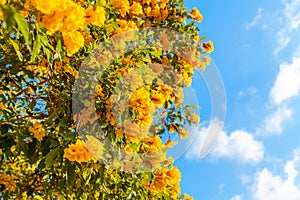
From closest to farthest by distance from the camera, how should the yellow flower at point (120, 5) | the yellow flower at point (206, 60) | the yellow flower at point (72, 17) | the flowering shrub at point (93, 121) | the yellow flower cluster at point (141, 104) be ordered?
the yellow flower at point (72, 17), the flowering shrub at point (93, 121), the yellow flower cluster at point (141, 104), the yellow flower at point (120, 5), the yellow flower at point (206, 60)

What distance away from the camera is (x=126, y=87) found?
6.10 feet

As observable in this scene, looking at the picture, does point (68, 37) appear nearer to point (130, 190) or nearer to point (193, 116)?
point (130, 190)

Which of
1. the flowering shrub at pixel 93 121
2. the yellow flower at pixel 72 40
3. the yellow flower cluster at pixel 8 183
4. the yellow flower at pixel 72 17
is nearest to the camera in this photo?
the yellow flower at pixel 72 17

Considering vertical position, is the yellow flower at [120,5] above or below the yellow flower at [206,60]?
below

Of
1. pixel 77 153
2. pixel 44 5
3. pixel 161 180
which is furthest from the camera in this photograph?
pixel 161 180

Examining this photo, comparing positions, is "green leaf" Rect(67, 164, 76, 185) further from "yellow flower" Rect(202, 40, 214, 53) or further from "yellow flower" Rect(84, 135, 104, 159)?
"yellow flower" Rect(202, 40, 214, 53)

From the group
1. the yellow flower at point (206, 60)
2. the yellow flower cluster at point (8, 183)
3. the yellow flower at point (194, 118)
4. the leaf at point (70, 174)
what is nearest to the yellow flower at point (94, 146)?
the leaf at point (70, 174)

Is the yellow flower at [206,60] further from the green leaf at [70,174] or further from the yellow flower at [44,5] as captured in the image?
the yellow flower at [44,5]

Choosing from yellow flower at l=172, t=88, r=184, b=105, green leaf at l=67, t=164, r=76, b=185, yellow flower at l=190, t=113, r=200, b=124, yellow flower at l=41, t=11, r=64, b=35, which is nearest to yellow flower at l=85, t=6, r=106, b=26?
yellow flower at l=41, t=11, r=64, b=35

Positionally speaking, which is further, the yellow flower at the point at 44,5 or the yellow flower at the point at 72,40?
the yellow flower at the point at 72,40

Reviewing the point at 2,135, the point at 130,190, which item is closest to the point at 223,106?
the point at 130,190

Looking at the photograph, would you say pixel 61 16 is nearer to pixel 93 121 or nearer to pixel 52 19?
pixel 52 19

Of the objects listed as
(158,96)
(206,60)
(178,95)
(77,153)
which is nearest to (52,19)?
(77,153)

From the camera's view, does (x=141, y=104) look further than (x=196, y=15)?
No
